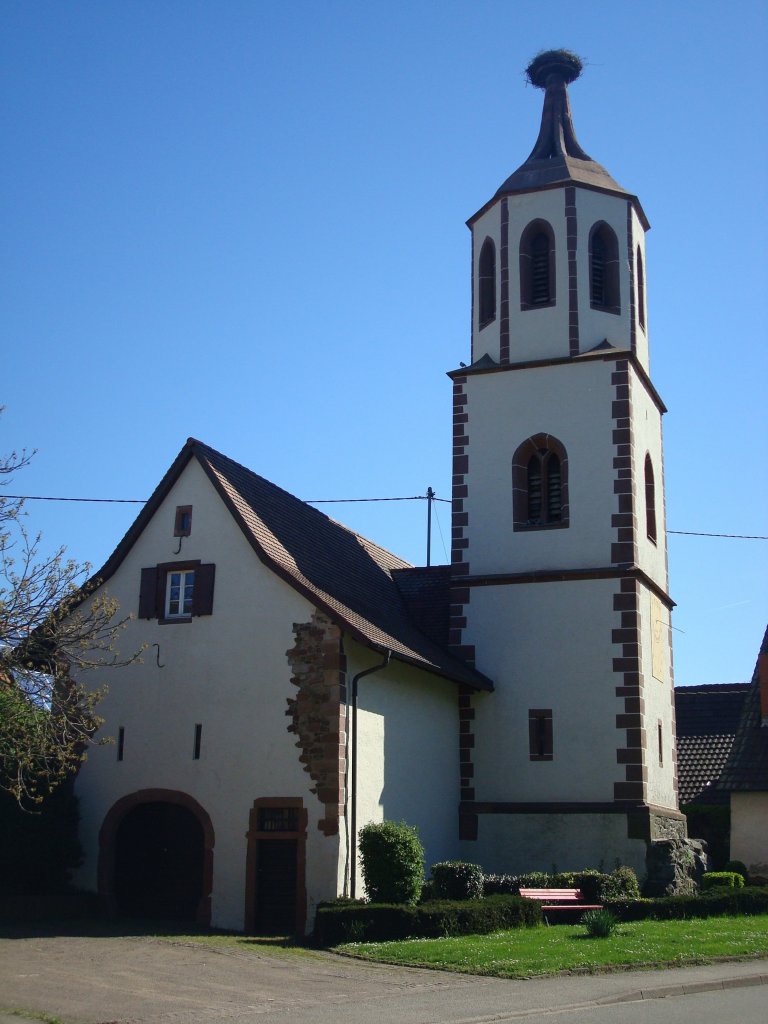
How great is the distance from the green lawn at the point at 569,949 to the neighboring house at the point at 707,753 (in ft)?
44.2

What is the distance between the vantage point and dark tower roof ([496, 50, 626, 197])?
97.2ft

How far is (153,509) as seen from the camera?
24.1 m

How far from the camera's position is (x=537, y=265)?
2931cm

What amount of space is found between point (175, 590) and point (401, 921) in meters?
8.04

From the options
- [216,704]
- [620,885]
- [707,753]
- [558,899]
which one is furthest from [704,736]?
[216,704]

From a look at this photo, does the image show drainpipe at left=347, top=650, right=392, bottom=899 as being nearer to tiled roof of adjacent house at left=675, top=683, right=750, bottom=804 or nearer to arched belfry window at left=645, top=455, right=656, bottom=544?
arched belfry window at left=645, top=455, right=656, bottom=544

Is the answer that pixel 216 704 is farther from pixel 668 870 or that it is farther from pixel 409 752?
pixel 668 870

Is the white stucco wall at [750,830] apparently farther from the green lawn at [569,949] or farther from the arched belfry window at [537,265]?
the arched belfry window at [537,265]

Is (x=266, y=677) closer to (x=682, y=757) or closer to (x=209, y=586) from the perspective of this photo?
(x=209, y=586)

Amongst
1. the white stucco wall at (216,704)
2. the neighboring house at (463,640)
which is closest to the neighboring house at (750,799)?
the neighboring house at (463,640)

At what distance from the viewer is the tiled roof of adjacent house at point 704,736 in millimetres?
33906

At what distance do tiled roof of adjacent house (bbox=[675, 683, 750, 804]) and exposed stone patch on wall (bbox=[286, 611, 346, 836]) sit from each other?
15.1m

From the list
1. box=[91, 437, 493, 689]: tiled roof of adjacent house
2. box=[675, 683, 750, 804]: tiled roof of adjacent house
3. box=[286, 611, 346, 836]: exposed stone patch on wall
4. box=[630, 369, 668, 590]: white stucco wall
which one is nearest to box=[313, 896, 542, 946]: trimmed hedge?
box=[286, 611, 346, 836]: exposed stone patch on wall

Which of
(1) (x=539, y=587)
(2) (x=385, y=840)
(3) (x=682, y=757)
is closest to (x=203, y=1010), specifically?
(2) (x=385, y=840)
